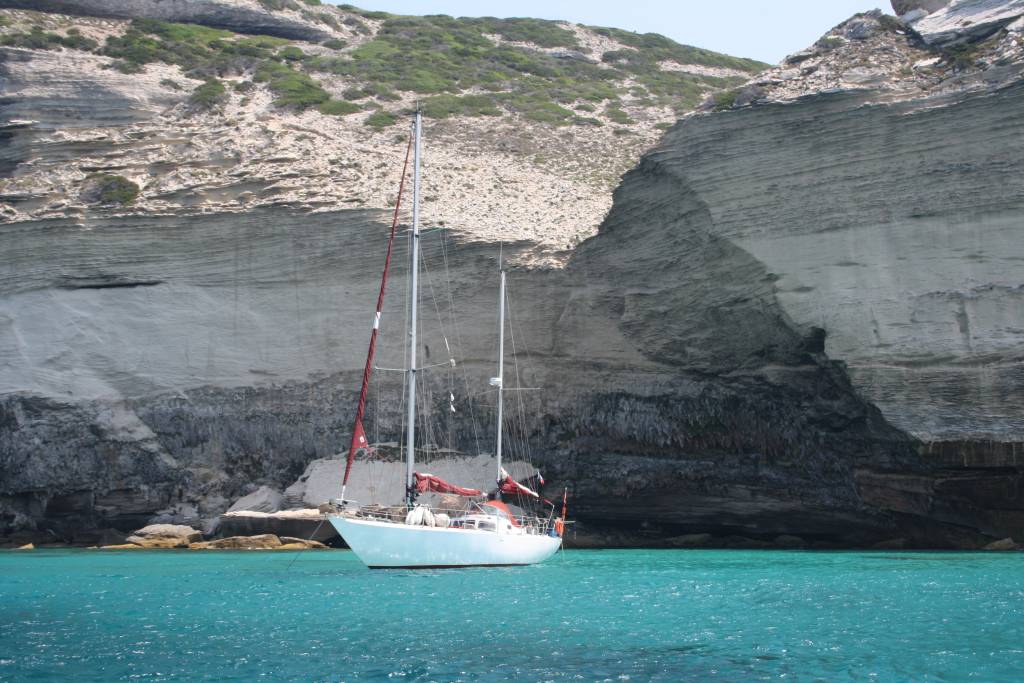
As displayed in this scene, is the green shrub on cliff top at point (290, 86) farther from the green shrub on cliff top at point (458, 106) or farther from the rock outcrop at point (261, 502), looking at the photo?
the rock outcrop at point (261, 502)

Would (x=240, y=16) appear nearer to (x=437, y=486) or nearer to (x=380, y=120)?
(x=380, y=120)

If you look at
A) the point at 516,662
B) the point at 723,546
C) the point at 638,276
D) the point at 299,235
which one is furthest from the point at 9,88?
the point at 516,662

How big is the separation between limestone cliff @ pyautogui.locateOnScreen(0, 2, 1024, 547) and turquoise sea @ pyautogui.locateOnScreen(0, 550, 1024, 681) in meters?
5.27

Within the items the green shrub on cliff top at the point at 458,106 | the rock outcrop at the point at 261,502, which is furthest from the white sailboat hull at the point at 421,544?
the green shrub on cliff top at the point at 458,106

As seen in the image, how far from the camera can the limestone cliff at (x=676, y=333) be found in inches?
1054

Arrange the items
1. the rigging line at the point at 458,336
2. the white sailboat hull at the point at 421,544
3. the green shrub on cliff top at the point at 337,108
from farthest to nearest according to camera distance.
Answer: the green shrub on cliff top at the point at 337,108 < the rigging line at the point at 458,336 < the white sailboat hull at the point at 421,544

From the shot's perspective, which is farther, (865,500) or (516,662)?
(865,500)

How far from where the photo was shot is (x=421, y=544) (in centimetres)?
2262

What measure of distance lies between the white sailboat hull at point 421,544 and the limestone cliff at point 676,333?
8689 mm

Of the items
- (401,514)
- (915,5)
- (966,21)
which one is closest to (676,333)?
(401,514)

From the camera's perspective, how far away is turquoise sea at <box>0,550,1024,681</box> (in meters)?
11.5

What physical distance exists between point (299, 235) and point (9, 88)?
751 inches

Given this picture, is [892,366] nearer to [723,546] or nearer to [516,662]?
[723,546]

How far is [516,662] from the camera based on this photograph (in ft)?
38.7
